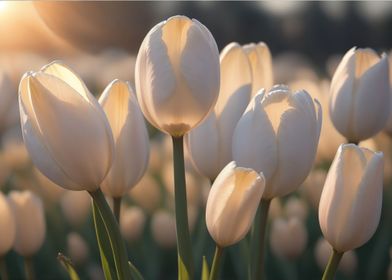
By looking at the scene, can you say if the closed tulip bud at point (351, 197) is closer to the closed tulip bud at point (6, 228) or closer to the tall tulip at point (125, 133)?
the tall tulip at point (125, 133)

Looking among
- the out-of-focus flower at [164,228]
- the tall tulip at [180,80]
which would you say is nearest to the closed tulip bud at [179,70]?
the tall tulip at [180,80]

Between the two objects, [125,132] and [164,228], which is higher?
[125,132]

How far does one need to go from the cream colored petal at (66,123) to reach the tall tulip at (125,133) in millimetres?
60

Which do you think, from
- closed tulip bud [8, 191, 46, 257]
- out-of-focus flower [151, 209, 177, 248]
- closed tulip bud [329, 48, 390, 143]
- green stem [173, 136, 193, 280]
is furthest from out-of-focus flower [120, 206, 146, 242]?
green stem [173, 136, 193, 280]

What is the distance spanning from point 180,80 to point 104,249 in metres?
0.13

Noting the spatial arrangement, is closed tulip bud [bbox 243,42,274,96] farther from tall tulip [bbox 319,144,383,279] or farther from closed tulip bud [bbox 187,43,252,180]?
tall tulip [bbox 319,144,383,279]

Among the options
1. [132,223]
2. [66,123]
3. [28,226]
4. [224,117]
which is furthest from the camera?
[132,223]

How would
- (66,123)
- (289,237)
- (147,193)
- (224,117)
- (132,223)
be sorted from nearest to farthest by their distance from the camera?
(66,123) → (224,117) → (289,237) → (132,223) → (147,193)

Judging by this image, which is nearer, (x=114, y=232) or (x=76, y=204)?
(x=114, y=232)

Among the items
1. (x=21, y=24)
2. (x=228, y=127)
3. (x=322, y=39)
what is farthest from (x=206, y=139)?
(x=322, y=39)

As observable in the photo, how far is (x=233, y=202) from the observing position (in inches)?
18.8

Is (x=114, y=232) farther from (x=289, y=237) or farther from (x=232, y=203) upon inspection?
(x=289, y=237)

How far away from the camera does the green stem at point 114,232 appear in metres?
→ 0.47

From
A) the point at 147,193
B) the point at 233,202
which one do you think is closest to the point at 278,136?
the point at 233,202
